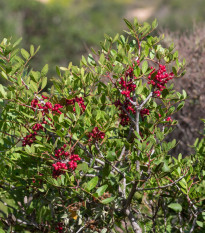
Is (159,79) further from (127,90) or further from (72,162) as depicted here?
(72,162)

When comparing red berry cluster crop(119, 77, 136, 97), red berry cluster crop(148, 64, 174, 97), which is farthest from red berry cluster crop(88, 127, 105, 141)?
red berry cluster crop(148, 64, 174, 97)

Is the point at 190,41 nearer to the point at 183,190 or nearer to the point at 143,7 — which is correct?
the point at 183,190

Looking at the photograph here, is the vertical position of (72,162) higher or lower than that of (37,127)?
lower

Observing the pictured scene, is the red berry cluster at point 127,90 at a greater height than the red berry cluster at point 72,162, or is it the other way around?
the red berry cluster at point 127,90

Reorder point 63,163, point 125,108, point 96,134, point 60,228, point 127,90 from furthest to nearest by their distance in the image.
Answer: point 60,228
point 125,108
point 127,90
point 96,134
point 63,163

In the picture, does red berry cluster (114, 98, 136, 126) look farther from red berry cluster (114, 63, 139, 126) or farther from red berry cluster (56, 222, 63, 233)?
red berry cluster (56, 222, 63, 233)

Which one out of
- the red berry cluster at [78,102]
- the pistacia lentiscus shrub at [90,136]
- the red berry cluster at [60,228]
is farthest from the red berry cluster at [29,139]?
the red berry cluster at [60,228]

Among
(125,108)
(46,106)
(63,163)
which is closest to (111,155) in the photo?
(63,163)

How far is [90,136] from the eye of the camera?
7.98 feet

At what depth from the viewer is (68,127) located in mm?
2416

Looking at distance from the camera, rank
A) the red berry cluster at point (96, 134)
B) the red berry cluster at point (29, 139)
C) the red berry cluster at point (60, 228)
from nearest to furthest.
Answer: the red berry cluster at point (96, 134)
the red berry cluster at point (29, 139)
the red berry cluster at point (60, 228)

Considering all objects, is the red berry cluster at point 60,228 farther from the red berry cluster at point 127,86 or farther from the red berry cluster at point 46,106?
the red berry cluster at point 127,86

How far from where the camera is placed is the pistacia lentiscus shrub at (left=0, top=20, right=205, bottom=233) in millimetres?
2363

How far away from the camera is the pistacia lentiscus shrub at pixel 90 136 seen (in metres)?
2.36
